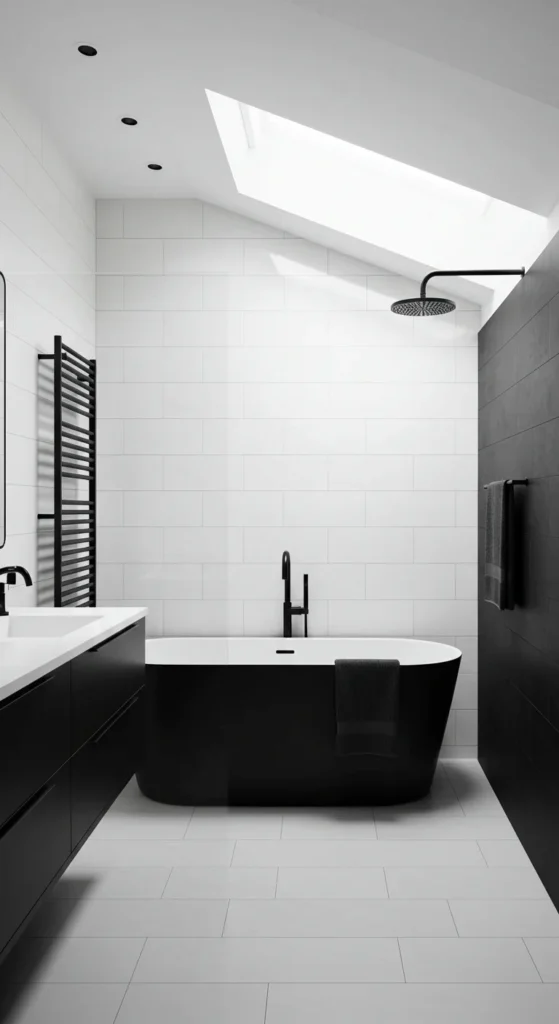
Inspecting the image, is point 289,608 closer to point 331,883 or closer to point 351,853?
point 351,853

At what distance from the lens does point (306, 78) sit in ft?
9.46

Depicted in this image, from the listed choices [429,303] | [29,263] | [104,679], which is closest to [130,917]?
[104,679]

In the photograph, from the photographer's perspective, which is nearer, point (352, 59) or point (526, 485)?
point (352, 59)

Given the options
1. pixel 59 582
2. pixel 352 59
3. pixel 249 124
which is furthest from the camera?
pixel 249 124

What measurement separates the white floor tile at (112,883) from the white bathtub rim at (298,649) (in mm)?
1396

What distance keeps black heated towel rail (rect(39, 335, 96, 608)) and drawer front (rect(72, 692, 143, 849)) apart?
27.5 inches

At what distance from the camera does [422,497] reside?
4.76 m

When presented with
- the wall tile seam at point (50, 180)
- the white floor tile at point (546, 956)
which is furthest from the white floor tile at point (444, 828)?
the wall tile seam at point (50, 180)

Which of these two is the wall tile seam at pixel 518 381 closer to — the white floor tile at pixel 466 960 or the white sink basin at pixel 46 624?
the white sink basin at pixel 46 624

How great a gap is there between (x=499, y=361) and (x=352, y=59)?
184 centimetres

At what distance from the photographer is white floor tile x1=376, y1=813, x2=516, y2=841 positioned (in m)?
3.67

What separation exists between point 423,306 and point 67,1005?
120 inches

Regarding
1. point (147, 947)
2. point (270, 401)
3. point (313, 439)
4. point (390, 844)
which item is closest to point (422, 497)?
point (313, 439)

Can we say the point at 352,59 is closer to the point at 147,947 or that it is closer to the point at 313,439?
the point at 313,439
